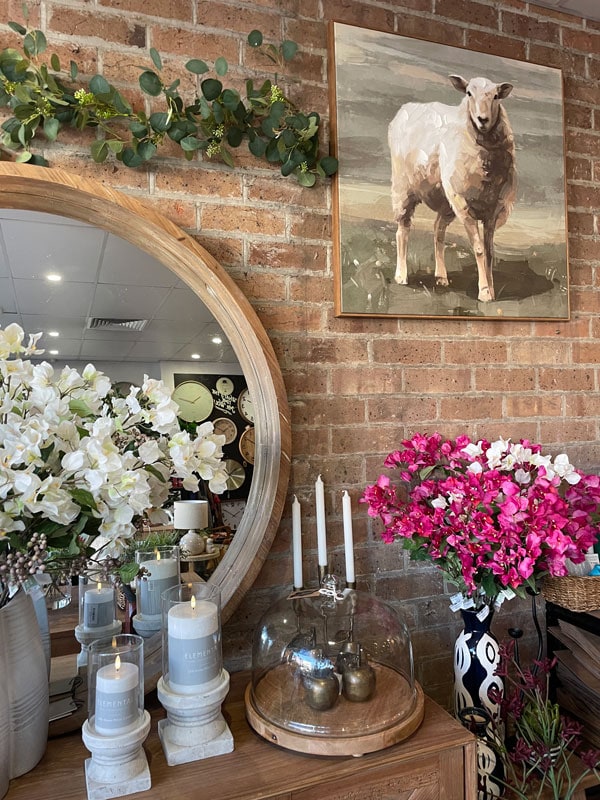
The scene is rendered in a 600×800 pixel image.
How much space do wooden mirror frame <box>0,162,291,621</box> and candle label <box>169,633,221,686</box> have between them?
230mm

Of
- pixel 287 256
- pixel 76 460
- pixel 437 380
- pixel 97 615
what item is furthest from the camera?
pixel 437 380

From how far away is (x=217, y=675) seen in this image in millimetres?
964

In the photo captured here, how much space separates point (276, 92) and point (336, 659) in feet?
3.94

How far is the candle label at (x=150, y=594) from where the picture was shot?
1.15 metres

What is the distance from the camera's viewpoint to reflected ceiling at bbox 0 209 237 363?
1106 mm

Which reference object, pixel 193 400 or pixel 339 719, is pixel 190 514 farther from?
pixel 339 719

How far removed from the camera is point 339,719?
0.94 m

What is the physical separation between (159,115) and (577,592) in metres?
1.38

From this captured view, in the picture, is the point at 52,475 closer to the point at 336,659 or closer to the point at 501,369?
the point at 336,659

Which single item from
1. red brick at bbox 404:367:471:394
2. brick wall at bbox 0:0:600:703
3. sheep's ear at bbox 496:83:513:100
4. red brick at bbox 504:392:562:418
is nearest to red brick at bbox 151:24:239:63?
brick wall at bbox 0:0:600:703

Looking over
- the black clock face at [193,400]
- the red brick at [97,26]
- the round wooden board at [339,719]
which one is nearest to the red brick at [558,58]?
the red brick at [97,26]

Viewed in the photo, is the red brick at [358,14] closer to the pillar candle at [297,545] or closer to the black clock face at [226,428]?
the black clock face at [226,428]

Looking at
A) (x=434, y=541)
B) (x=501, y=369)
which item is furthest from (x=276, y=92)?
(x=434, y=541)

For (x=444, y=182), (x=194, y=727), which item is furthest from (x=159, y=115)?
(x=194, y=727)
